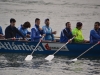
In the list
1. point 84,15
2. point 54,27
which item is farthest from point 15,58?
point 84,15

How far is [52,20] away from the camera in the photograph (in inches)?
1693

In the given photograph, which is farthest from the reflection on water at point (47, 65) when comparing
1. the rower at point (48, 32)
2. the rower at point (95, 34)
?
the rower at point (48, 32)

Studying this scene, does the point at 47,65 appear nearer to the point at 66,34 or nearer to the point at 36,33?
the point at 66,34

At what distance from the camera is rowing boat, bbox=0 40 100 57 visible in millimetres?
24797

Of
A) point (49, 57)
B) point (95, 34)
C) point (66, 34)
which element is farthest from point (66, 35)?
point (49, 57)

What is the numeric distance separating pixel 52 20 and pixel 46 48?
18058 millimetres

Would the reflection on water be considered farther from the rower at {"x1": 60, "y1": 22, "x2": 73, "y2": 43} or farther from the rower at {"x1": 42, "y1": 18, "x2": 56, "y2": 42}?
the rower at {"x1": 42, "y1": 18, "x2": 56, "y2": 42}

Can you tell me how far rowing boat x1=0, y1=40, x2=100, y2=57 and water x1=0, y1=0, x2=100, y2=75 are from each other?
384mm

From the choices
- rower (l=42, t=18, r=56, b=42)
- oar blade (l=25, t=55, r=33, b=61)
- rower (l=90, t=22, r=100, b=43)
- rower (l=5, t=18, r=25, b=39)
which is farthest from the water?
rower (l=42, t=18, r=56, b=42)

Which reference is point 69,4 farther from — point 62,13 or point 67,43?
point 67,43

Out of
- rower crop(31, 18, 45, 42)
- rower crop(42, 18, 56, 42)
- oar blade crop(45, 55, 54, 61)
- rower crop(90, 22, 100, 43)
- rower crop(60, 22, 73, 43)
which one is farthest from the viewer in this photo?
rower crop(42, 18, 56, 42)

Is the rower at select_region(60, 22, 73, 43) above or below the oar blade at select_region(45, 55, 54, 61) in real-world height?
above

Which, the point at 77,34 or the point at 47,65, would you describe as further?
the point at 77,34

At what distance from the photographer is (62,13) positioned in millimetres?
48094
